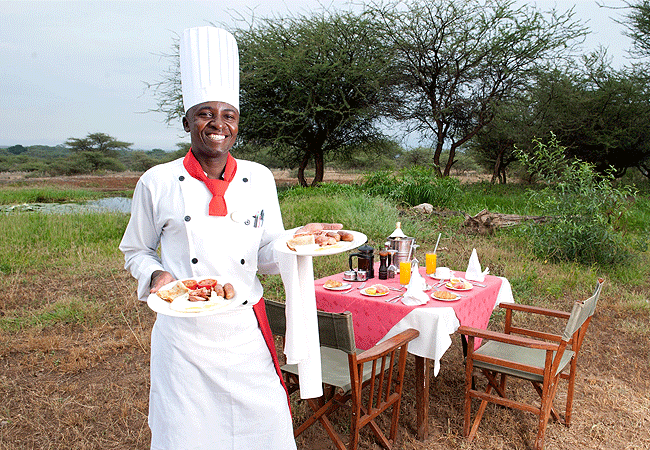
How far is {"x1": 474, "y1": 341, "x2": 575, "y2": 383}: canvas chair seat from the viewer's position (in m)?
3.16

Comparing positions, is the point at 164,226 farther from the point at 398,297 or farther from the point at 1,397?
the point at 1,397

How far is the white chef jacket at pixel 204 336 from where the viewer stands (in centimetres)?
187

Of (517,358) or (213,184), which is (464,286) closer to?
(517,358)

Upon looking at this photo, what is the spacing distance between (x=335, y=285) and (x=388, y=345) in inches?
32.7

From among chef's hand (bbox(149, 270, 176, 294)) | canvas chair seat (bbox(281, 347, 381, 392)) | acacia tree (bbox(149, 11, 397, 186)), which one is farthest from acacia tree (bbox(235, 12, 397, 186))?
chef's hand (bbox(149, 270, 176, 294))

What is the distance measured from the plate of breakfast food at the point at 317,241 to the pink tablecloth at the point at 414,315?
126 cm

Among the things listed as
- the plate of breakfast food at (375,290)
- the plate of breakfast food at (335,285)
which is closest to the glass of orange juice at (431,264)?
the plate of breakfast food at (375,290)

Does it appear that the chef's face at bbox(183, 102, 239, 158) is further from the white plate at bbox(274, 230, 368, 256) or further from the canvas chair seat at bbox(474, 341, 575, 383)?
the canvas chair seat at bbox(474, 341, 575, 383)

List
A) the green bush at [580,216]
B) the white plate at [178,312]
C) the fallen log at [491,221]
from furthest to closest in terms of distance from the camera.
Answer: the fallen log at [491,221] < the green bush at [580,216] < the white plate at [178,312]

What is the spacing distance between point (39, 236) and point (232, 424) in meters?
9.83

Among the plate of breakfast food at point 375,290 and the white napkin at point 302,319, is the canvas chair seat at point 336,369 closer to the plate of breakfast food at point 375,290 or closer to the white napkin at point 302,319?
the plate of breakfast food at point 375,290

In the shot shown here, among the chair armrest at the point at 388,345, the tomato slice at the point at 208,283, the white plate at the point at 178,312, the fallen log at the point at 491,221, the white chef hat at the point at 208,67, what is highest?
the white chef hat at the point at 208,67

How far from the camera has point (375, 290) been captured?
3.48m

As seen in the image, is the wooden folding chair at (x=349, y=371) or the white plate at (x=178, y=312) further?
the wooden folding chair at (x=349, y=371)
